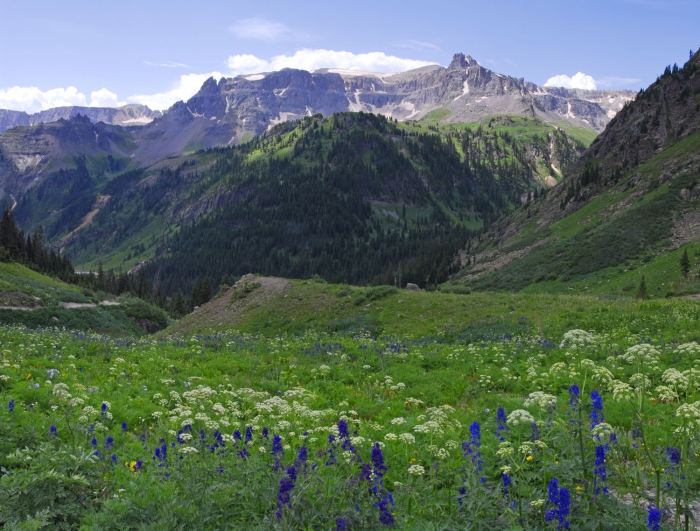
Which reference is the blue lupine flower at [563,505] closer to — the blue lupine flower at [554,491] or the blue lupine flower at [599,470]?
the blue lupine flower at [554,491]

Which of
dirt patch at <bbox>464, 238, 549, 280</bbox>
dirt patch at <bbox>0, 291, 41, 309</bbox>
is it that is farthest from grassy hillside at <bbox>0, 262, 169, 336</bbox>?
dirt patch at <bbox>464, 238, 549, 280</bbox>

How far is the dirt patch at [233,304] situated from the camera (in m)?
40.8

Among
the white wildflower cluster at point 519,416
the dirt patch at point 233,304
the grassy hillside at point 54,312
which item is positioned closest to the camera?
the white wildflower cluster at point 519,416

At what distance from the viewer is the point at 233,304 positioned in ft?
143

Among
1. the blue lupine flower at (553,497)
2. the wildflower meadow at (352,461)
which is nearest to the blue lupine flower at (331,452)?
the wildflower meadow at (352,461)

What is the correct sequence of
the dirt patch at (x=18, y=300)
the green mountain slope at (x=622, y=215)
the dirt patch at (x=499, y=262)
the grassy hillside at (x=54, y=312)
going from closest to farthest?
the grassy hillside at (x=54, y=312), the dirt patch at (x=18, y=300), the green mountain slope at (x=622, y=215), the dirt patch at (x=499, y=262)

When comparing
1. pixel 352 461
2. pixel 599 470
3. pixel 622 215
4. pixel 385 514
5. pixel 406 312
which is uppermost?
pixel 622 215

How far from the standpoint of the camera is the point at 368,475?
5609 millimetres

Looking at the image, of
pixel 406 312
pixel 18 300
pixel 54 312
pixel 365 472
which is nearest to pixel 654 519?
pixel 365 472

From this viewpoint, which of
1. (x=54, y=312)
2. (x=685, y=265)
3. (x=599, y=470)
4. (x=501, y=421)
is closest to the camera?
(x=599, y=470)

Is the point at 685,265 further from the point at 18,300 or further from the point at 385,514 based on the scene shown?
the point at 18,300

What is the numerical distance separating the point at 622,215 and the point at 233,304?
67289mm

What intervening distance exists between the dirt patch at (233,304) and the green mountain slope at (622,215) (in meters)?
38.7

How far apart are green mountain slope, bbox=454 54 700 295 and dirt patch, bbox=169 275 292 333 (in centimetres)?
3870
